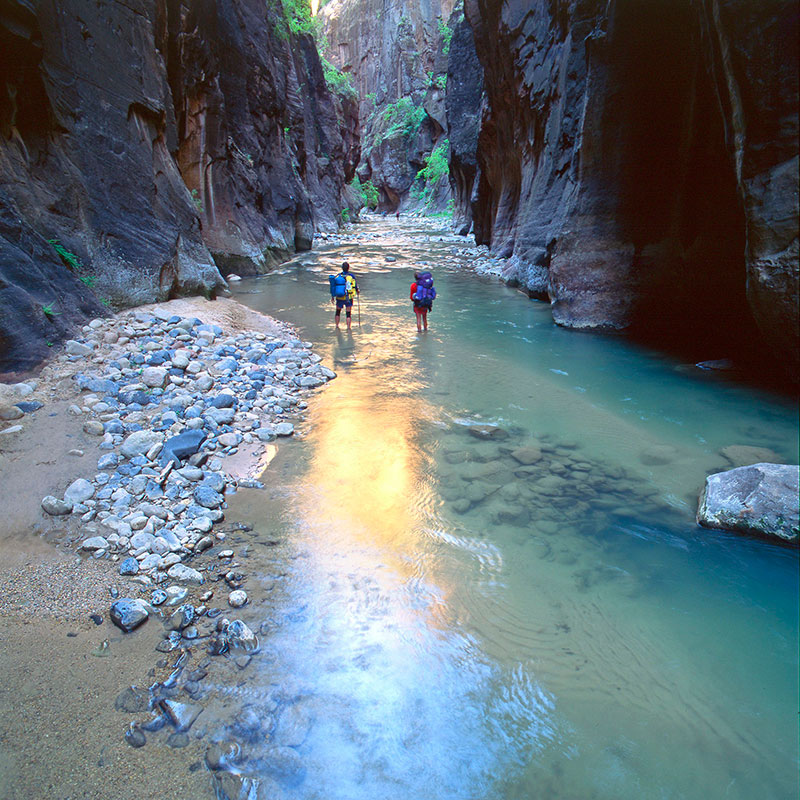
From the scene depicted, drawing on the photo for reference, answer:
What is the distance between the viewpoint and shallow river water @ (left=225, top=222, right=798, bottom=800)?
233 cm

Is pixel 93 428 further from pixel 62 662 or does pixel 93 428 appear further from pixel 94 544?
pixel 62 662

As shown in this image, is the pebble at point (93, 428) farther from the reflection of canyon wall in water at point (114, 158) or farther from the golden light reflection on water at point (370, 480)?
the golden light reflection on water at point (370, 480)

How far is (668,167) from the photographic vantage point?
8.83 metres

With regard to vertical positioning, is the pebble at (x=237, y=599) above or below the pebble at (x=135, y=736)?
below

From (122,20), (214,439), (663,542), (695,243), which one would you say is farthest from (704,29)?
(122,20)

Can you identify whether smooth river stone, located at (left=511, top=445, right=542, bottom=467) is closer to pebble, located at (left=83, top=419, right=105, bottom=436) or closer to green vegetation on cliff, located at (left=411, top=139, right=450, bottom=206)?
pebble, located at (left=83, top=419, right=105, bottom=436)

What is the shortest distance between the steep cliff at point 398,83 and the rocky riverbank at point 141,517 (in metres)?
48.1

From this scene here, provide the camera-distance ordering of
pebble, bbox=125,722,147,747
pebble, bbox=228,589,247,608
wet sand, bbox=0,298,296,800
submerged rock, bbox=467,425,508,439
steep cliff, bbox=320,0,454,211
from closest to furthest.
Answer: wet sand, bbox=0,298,296,800
pebble, bbox=125,722,147,747
pebble, bbox=228,589,247,608
submerged rock, bbox=467,425,508,439
steep cliff, bbox=320,0,454,211

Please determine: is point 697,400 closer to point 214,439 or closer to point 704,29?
point 704,29

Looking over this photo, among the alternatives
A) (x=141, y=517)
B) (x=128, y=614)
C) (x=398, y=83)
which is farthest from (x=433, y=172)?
(x=128, y=614)

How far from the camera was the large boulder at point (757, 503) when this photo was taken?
11.6 ft

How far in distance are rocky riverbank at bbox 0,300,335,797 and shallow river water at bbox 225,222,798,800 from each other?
1.15ft

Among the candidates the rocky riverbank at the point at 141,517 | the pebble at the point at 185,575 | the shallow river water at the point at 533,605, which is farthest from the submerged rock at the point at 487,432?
the pebble at the point at 185,575

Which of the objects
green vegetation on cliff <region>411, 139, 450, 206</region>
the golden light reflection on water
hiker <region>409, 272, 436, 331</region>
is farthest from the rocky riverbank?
green vegetation on cliff <region>411, 139, 450, 206</region>
